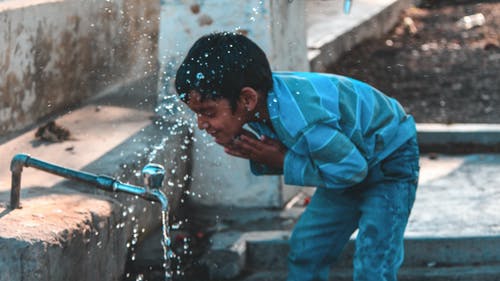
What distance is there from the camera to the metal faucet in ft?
13.1

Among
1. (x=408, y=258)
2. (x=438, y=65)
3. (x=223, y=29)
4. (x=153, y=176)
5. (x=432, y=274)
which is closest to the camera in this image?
(x=153, y=176)

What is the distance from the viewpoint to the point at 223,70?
3.61 meters

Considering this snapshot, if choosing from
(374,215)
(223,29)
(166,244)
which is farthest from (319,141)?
(223,29)

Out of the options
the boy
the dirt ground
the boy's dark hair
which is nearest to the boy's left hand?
the boy

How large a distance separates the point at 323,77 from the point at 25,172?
5.54 feet

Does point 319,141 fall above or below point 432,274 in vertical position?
above

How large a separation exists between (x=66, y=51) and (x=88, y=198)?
6.98 feet

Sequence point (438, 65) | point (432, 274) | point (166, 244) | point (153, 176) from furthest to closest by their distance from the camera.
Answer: point (438, 65)
point (432, 274)
point (166, 244)
point (153, 176)

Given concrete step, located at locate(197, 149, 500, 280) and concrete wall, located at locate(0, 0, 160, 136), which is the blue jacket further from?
concrete wall, located at locate(0, 0, 160, 136)

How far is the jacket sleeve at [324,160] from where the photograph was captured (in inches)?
143

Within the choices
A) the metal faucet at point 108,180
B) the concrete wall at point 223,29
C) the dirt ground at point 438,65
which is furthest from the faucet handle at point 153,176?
the dirt ground at point 438,65

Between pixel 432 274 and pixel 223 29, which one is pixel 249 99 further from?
pixel 223 29

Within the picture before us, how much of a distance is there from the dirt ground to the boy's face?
3.94 metres

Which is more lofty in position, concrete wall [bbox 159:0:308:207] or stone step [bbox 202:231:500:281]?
concrete wall [bbox 159:0:308:207]
